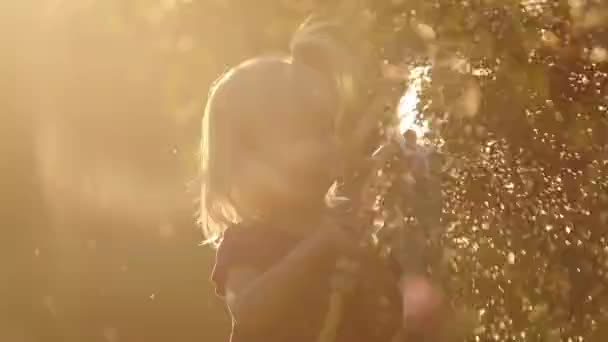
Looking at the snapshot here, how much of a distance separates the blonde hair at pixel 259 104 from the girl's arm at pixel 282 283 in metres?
0.18

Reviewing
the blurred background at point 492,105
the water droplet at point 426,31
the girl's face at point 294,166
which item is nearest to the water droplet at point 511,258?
the blurred background at point 492,105

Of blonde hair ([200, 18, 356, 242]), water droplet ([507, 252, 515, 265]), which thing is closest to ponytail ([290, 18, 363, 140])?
blonde hair ([200, 18, 356, 242])

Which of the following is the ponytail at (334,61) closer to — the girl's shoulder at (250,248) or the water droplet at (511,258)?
the girl's shoulder at (250,248)

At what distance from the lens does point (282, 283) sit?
6.02ft

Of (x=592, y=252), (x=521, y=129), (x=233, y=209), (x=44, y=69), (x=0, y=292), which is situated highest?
(x=233, y=209)

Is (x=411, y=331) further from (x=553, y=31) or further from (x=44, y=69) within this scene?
(x=44, y=69)

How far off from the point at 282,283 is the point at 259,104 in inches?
16.0

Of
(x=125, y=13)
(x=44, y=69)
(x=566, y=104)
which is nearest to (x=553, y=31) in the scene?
(x=566, y=104)

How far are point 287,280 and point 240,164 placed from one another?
31cm

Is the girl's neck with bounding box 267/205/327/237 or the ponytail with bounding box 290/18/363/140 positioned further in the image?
the ponytail with bounding box 290/18/363/140

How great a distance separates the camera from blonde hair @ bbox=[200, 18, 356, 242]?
202cm

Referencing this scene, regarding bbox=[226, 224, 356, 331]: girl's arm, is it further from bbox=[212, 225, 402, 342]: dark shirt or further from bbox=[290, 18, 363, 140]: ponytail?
bbox=[290, 18, 363, 140]: ponytail

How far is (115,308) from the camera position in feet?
31.3

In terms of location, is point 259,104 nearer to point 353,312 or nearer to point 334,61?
point 334,61
